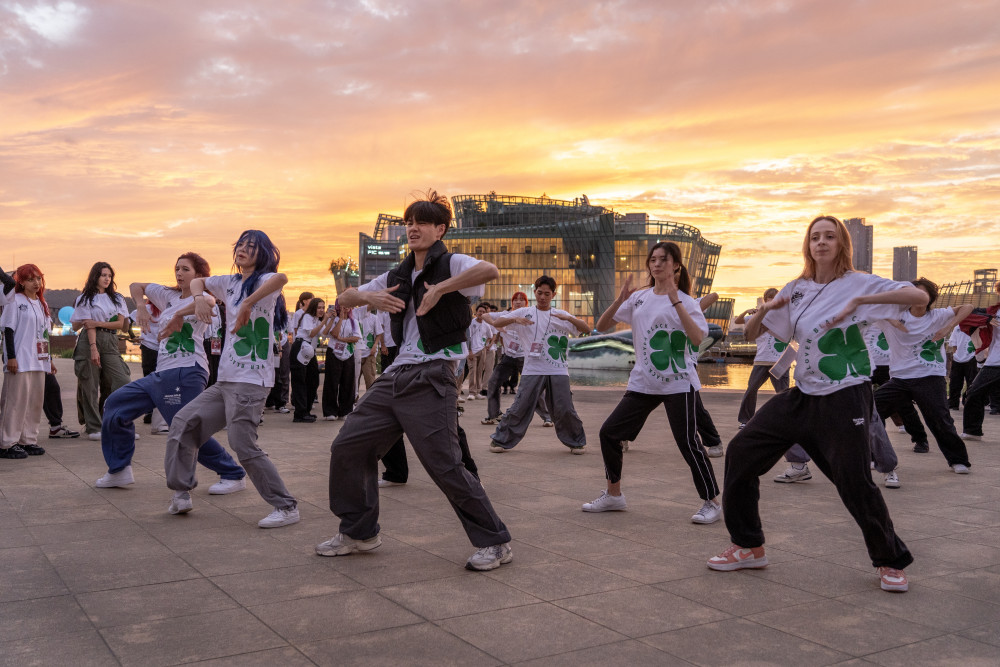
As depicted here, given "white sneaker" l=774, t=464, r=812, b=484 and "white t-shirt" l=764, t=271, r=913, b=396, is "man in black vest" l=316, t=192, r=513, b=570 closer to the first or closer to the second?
"white t-shirt" l=764, t=271, r=913, b=396

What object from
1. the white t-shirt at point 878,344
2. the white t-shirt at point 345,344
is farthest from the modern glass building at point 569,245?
the white t-shirt at point 878,344

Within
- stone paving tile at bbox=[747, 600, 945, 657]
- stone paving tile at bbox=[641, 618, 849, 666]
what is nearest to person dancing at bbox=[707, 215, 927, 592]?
stone paving tile at bbox=[747, 600, 945, 657]

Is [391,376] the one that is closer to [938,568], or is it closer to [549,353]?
[938,568]

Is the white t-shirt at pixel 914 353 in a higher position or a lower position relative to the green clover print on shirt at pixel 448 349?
lower

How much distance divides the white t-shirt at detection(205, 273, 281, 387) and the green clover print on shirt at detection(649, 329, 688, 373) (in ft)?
8.36

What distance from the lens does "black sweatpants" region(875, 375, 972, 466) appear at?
315 inches

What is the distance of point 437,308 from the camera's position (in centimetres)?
454

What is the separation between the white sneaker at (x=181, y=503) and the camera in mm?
5754

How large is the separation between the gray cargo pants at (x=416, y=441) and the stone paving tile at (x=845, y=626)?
1.46 metres

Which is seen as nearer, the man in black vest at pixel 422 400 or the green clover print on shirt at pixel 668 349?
the man in black vest at pixel 422 400

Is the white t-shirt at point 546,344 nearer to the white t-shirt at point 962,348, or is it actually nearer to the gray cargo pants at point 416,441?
the gray cargo pants at point 416,441

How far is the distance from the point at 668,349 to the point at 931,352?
348 centimetres

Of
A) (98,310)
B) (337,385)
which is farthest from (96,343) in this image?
(337,385)

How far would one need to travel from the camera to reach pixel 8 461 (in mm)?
8156
